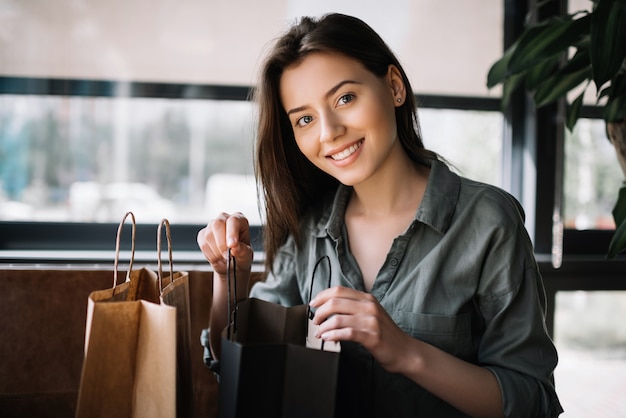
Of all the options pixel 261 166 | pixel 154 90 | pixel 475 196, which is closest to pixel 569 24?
pixel 475 196

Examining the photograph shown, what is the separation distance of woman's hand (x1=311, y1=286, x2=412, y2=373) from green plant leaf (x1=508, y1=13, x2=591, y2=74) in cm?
91

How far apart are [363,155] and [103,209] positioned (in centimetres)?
127

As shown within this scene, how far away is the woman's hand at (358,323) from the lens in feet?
2.75

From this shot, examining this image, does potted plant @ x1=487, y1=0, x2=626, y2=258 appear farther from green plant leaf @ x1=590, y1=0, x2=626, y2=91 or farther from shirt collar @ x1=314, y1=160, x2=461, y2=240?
shirt collar @ x1=314, y1=160, x2=461, y2=240

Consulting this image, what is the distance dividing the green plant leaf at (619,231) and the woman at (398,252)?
34 centimetres

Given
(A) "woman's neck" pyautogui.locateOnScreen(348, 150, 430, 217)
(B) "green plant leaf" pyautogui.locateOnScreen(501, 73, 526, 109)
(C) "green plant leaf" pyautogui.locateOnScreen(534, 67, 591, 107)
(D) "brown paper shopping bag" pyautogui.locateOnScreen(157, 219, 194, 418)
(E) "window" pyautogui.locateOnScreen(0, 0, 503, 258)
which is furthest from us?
(E) "window" pyautogui.locateOnScreen(0, 0, 503, 258)

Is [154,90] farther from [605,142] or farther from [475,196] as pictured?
[605,142]

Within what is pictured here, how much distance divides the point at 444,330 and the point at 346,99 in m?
0.50

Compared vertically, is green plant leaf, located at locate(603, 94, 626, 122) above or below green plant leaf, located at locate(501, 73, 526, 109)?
below

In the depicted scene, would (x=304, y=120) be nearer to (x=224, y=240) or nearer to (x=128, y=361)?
(x=224, y=240)

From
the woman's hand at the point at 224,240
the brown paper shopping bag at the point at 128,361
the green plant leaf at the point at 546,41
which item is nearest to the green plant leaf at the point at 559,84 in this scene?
the green plant leaf at the point at 546,41

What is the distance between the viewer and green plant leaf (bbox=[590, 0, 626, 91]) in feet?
3.94

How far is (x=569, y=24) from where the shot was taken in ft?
4.54

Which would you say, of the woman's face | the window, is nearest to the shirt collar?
the woman's face
